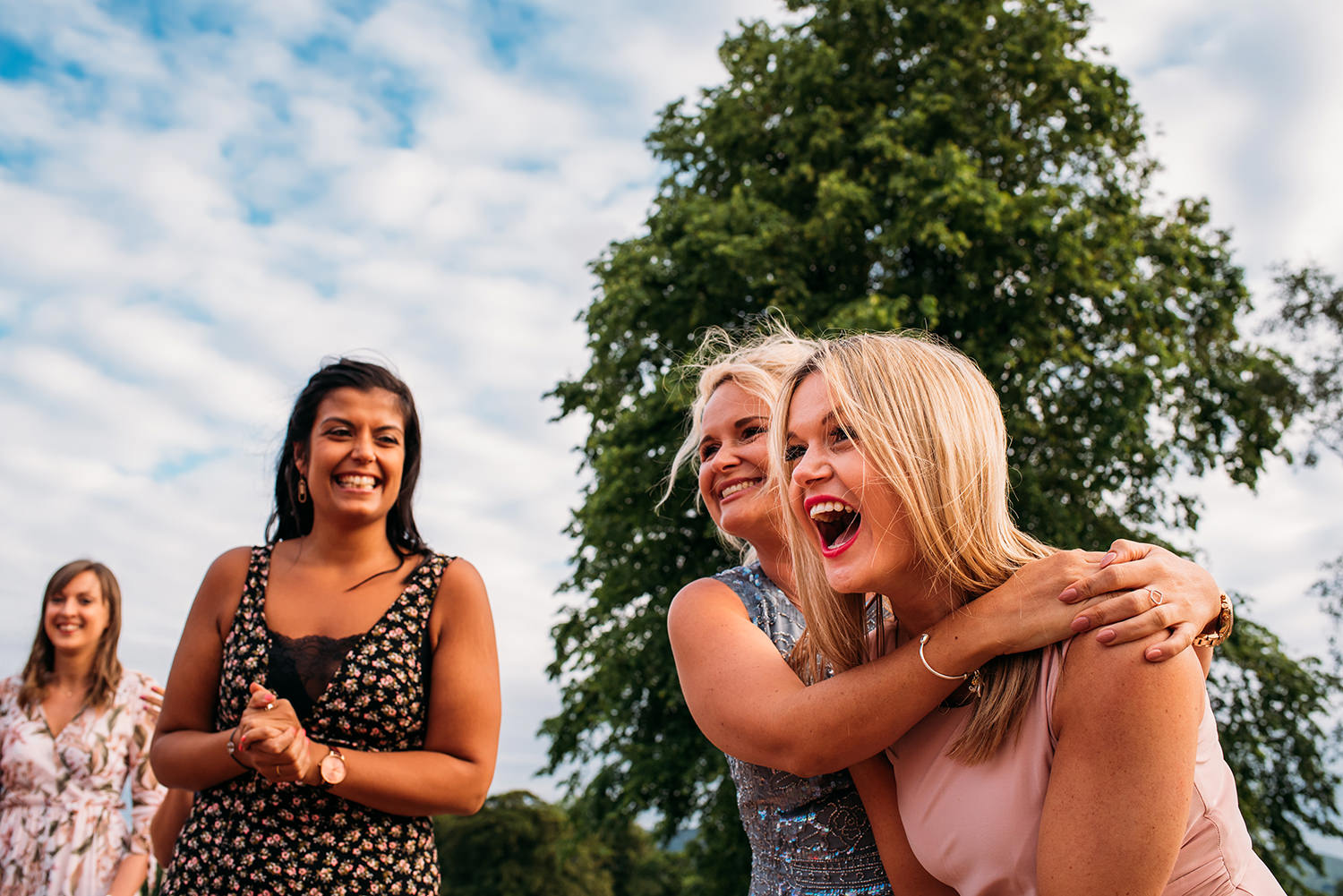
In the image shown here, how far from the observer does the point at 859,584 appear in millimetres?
2236

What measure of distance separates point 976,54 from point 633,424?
7760mm

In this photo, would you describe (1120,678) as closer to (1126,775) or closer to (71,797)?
(1126,775)

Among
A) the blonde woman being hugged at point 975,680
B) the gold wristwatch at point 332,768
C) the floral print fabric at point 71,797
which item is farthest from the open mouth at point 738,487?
the floral print fabric at point 71,797

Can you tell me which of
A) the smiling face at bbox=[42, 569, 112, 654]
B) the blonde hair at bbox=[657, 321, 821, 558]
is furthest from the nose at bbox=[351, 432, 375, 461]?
the smiling face at bbox=[42, 569, 112, 654]

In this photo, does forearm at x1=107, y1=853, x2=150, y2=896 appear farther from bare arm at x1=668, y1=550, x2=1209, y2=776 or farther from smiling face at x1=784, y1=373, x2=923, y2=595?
smiling face at x1=784, y1=373, x2=923, y2=595

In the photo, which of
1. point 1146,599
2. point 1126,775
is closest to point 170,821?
point 1126,775

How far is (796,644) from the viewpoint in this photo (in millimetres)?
2756

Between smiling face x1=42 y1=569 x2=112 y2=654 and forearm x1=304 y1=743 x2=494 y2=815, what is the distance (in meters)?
3.64

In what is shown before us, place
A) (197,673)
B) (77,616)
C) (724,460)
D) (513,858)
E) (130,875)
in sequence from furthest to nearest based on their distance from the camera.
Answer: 1. (513,858)
2. (77,616)
3. (130,875)
4. (197,673)
5. (724,460)

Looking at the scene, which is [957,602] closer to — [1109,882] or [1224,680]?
[1109,882]

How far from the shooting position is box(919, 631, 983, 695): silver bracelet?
2143 mm

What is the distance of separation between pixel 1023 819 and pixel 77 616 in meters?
5.54

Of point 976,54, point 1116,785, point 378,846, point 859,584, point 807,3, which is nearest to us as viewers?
point 1116,785

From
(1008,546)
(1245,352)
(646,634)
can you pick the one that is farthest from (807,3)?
(1008,546)
